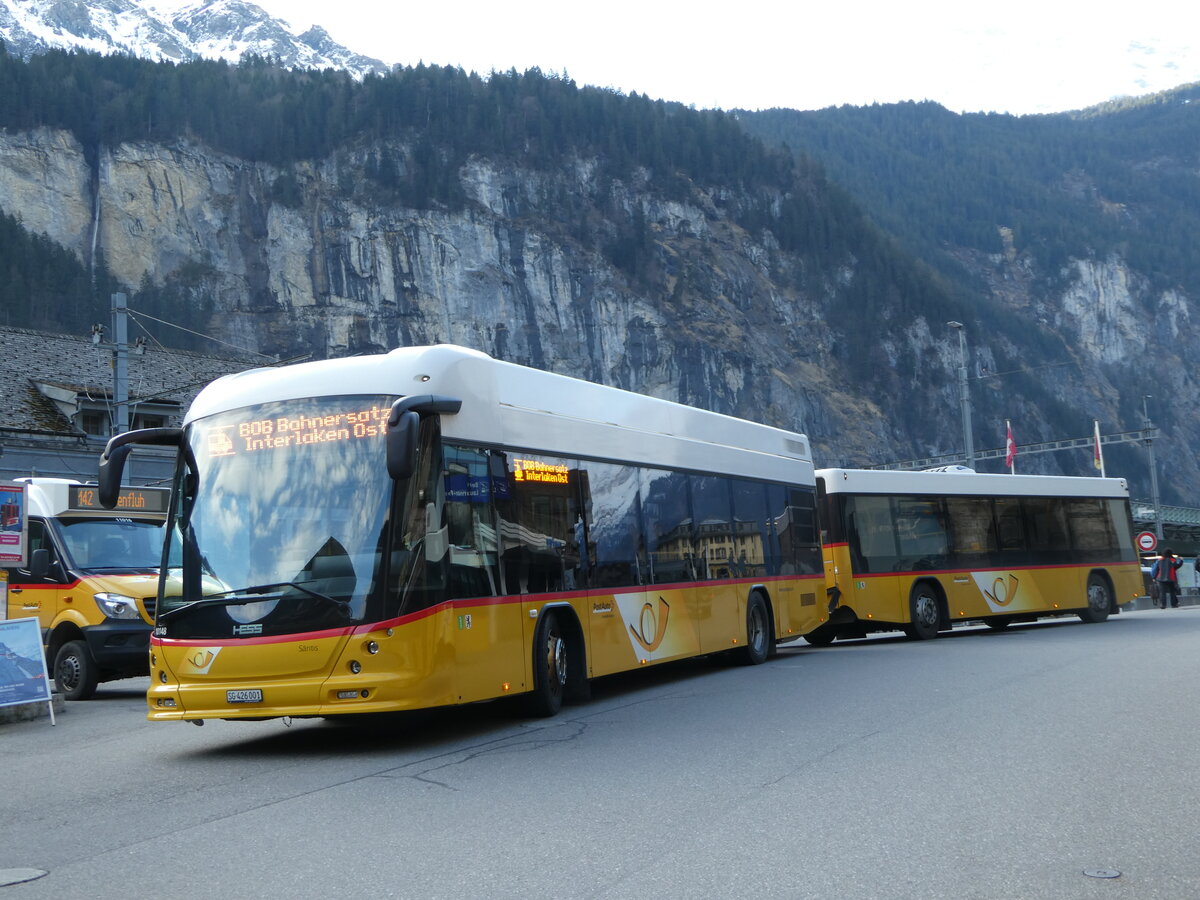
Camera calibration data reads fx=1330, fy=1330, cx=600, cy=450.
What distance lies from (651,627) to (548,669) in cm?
231

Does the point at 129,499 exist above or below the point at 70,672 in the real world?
above

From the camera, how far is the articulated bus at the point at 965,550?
69.5 feet

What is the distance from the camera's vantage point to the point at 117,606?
15.2m

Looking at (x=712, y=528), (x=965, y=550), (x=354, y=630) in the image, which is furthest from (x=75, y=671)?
(x=965, y=550)

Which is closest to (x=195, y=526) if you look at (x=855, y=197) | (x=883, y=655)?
(x=883, y=655)

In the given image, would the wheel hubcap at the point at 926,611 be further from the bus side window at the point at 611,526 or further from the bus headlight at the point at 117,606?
the bus headlight at the point at 117,606

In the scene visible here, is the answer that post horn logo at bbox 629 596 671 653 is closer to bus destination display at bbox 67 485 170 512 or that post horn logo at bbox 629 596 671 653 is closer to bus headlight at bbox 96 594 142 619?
bus headlight at bbox 96 594 142 619

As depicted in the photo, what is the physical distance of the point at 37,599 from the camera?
51.4ft

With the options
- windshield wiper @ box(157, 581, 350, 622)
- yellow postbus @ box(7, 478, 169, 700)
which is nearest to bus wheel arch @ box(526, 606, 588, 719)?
windshield wiper @ box(157, 581, 350, 622)

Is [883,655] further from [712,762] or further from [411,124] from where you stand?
[411,124]

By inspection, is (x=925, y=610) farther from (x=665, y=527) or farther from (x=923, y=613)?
(x=665, y=527)

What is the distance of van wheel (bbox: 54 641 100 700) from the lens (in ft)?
49.9

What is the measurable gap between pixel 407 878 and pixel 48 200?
119144mm

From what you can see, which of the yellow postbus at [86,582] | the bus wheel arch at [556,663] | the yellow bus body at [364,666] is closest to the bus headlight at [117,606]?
the yellow postbus at [86,582]
